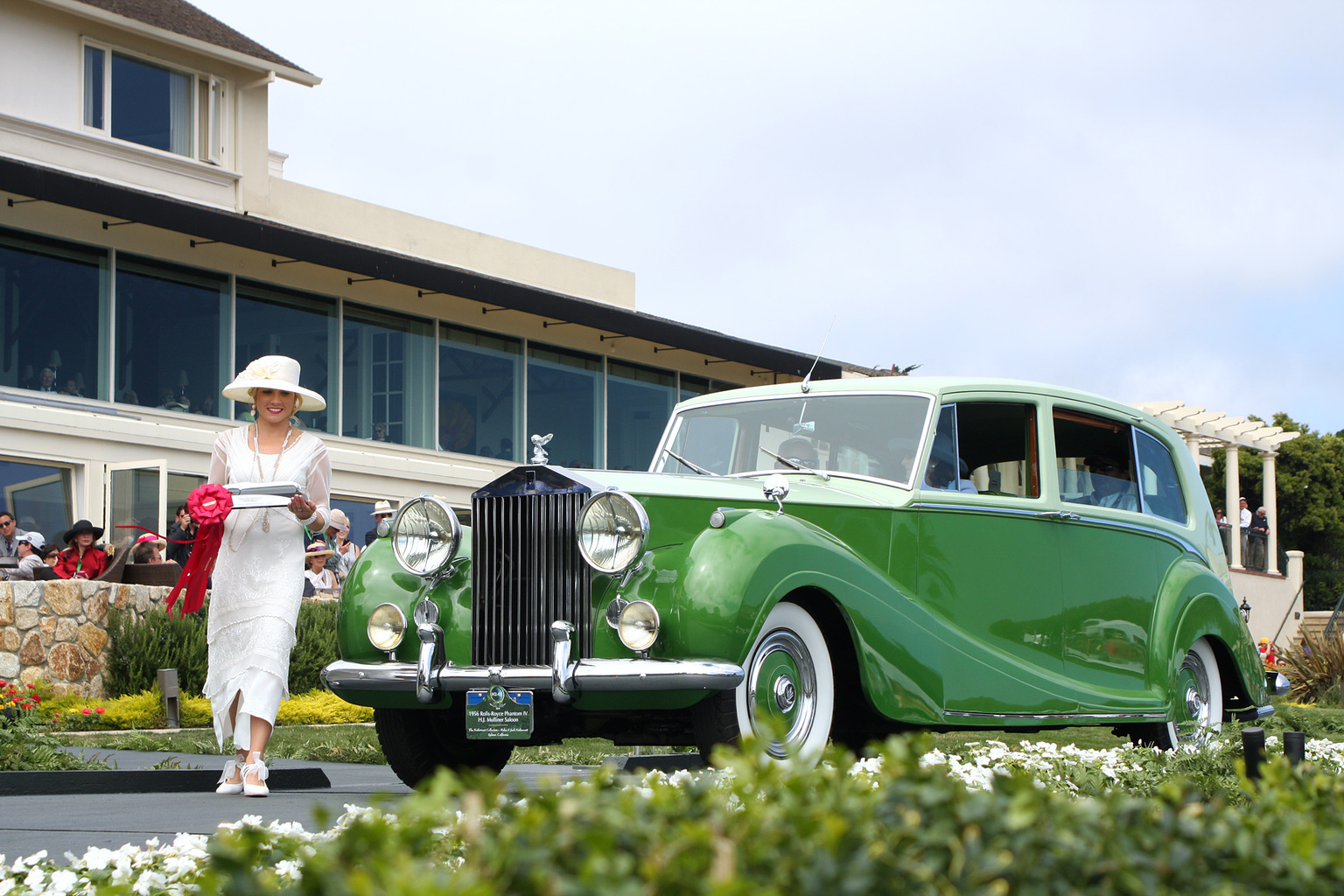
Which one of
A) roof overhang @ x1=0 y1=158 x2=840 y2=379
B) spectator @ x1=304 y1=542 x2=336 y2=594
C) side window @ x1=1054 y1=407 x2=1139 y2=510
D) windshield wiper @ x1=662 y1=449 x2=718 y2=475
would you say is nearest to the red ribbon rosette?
windshield wiper @ x1=662 y1=449 x2=718 y2=475

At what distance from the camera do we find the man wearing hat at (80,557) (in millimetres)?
14477

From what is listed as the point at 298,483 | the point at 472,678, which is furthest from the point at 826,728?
the point at 298,483

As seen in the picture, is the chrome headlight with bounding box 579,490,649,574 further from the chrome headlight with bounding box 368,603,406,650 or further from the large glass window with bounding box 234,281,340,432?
the large glass window with bounding box 234,281,340,432

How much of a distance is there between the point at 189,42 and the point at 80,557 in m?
10.5

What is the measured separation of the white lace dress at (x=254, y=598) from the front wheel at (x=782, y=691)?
2.22m

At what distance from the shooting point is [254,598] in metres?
7.02

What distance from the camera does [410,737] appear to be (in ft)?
22.6

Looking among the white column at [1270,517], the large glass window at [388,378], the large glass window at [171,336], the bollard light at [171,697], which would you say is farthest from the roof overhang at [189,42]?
the white column at [1270,517]

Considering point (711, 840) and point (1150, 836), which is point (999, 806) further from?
point (711, 840)

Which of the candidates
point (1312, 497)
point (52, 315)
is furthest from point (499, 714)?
point (1312, 497)

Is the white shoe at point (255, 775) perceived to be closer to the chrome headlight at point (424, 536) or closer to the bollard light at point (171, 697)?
the chrome headlight at point (424, 536)

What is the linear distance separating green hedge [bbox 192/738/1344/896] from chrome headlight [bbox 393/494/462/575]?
4.44 m

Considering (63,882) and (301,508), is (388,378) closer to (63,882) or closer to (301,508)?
(301,508)

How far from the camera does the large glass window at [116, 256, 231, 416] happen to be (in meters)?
20.4
